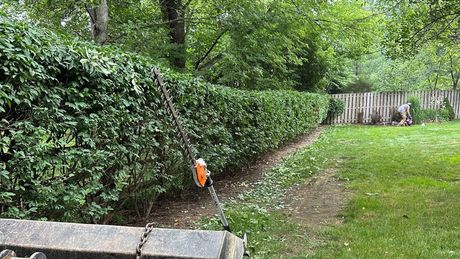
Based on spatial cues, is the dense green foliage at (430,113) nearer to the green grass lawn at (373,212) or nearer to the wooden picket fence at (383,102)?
the wooden picket fence at (383,102)

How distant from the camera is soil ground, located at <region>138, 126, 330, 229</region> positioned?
16.5 feet

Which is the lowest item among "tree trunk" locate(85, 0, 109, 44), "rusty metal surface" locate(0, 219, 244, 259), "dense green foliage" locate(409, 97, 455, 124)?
"dense green foliage" locate(409, 97, 455, 124)

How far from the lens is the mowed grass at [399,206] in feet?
12.3

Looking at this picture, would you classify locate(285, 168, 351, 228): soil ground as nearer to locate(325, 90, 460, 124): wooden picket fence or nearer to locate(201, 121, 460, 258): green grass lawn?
locate(201, 121, 460, 258): green grass lawn

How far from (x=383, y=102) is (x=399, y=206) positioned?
17.9 metres

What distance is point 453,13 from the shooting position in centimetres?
637

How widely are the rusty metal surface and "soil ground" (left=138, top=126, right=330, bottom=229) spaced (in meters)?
3.59

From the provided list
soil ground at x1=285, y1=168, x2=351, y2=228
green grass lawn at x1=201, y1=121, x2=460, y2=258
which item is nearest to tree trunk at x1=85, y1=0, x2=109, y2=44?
green grass lawn at x1=201, y1=121, x2=460, y2=258

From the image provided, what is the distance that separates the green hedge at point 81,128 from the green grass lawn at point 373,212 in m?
1.16

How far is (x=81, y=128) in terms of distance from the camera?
10.4 ft

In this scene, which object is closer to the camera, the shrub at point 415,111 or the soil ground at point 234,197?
the soil ground at point 234,197

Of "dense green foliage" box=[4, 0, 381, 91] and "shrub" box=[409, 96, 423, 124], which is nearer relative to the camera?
"dense green foliage" box=[4, 0, 381, 91]

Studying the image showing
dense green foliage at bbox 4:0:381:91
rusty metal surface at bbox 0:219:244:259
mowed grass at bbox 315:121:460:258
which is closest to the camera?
rusty metal surface at bbox 0:219:244:259

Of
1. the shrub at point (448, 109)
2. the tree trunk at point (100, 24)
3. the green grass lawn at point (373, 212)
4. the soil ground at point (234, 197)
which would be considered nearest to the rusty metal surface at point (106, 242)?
the green grass lawn at point (373, 212)
